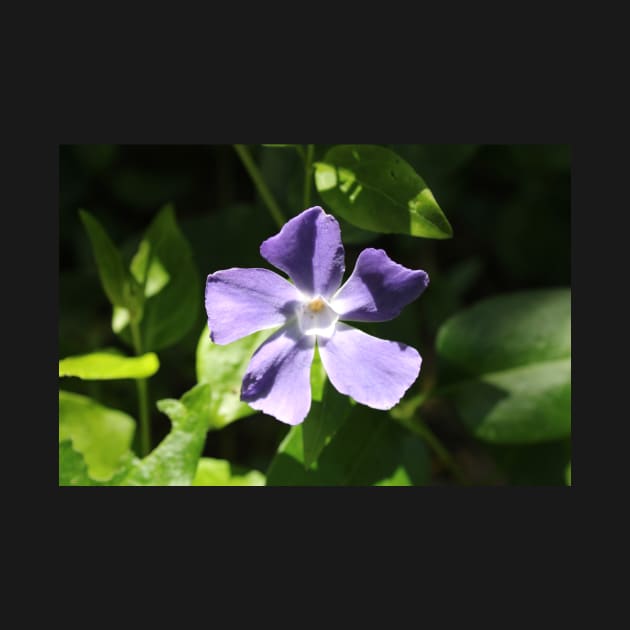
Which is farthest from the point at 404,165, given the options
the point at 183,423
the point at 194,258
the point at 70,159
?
the point at 70,159

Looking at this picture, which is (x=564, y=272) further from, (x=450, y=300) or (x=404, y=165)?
(x=404, y=165)

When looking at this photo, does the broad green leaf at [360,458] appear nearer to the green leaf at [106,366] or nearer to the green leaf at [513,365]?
the green leaf at [513,365]

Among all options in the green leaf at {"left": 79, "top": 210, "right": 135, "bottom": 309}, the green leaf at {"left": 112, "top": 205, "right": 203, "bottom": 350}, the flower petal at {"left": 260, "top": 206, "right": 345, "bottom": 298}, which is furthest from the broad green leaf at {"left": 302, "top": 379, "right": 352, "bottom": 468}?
the green leaf at {"left": 79, "top": 210, "right": 135, "bottom": 309}

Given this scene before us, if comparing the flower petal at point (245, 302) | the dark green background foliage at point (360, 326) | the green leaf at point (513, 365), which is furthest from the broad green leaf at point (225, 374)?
the green leaf at point (513, 365)

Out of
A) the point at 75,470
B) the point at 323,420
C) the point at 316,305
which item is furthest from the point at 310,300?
the point at 75,470

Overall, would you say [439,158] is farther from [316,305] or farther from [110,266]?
[110,266]

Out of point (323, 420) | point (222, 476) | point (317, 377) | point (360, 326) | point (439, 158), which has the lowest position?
point (222, 476)
